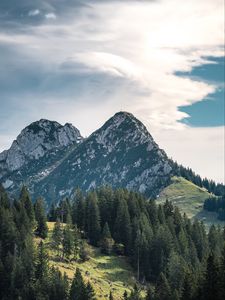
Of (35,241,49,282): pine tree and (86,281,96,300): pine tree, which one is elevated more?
(35,241,49,282): pine tree

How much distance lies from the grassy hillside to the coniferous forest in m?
3.00

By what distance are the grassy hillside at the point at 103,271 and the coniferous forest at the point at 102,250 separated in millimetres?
3004

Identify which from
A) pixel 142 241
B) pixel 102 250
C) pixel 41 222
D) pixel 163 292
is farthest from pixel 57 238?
pixel 163 292

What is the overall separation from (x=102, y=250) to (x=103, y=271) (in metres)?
17.3

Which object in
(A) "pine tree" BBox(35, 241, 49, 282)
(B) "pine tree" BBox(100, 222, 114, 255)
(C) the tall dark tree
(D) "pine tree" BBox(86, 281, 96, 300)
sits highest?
(C) the tall dark tree

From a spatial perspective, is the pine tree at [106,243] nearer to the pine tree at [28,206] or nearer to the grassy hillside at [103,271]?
the grassy hillside at [103,271]

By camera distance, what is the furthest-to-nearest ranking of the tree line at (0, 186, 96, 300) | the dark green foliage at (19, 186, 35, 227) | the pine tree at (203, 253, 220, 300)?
the dark green foliage at (19, 186, 35, 227) < the tree line at (0, 186, 96, 300) < the pine tree at (203, 253, 220, 300)

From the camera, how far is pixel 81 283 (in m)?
127

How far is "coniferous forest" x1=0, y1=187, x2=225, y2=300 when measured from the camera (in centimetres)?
11919

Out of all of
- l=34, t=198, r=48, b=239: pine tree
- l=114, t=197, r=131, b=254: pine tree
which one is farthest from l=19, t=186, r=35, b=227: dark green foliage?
l=114, t=197, r=131, b=254: pine tree

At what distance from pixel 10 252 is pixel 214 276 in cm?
7674

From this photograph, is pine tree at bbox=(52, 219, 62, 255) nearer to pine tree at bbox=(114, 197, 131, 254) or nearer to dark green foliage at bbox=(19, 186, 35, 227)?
dark green foliage at bbox=(19, 186, 35, 227)

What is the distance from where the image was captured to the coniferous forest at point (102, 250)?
11919 cm

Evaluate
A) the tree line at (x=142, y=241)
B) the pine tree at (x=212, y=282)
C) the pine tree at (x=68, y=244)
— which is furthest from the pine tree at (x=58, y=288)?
the pine tree at (x=212, y=282)
